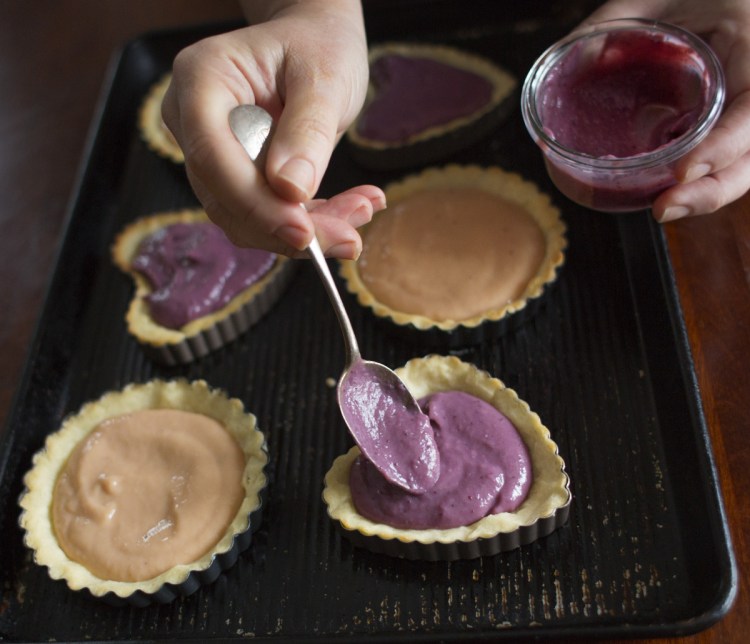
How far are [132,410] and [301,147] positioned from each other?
1007 mm

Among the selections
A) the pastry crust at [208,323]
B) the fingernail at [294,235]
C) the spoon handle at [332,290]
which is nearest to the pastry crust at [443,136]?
the pastry crust at [208,323]

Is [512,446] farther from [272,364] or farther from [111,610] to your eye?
[111,610]

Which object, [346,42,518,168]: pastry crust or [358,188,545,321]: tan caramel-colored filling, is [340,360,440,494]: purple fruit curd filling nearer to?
[358,188,545,321]: tan caramel-colored filling

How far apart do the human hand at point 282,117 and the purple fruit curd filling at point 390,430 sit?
1.08ft

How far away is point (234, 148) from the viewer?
5.88 feet

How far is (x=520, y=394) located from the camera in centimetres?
229

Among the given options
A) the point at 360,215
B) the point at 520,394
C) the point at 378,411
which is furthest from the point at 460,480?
the point at 360,215

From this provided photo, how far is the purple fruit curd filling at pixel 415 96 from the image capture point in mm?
2846

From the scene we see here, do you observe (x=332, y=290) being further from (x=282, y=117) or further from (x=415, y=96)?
(x=415, y=96)

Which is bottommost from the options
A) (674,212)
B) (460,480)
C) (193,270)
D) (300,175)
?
(460,480)

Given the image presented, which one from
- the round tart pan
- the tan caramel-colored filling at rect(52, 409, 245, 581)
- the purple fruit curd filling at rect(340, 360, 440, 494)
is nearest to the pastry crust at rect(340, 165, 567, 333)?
the round tart pan

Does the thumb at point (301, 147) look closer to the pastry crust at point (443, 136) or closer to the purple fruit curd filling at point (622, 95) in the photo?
the purple fruit curd filling at point (622, 95)

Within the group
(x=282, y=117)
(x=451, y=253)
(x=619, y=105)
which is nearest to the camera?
(x=282, y=117)

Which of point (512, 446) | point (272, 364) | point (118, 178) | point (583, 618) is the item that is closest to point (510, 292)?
point (512, 446)
